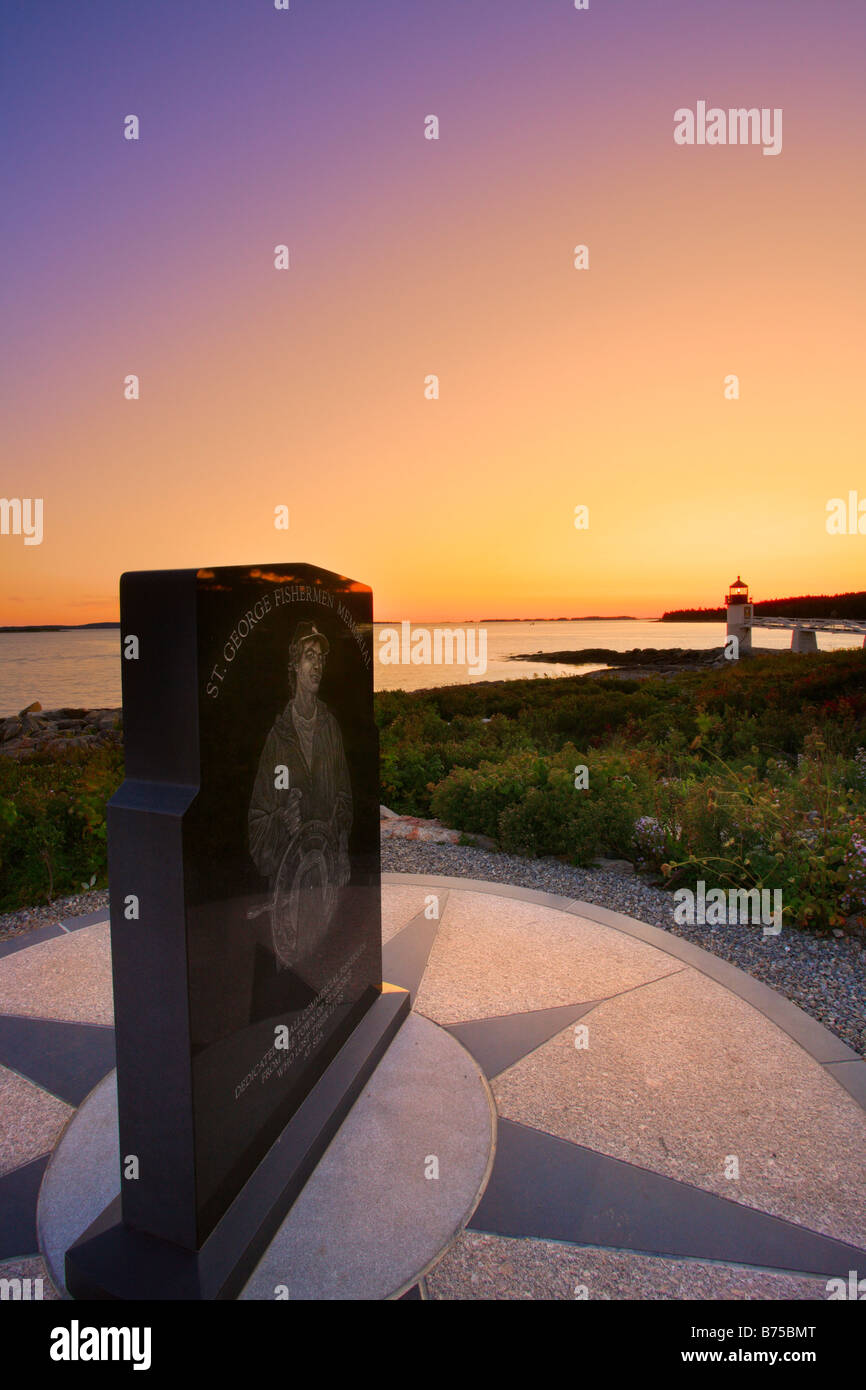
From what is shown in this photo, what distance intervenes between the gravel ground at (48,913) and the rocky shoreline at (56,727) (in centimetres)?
825

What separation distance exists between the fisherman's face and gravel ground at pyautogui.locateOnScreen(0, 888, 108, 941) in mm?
3603

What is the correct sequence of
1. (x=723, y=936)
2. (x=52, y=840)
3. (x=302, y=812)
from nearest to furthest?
(x=302, y=812)
(x=723, y=936)
(x=52, y=840)

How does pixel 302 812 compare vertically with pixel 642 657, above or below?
above

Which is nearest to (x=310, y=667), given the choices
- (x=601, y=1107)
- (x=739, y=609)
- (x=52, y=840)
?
(x=601, y=1107)

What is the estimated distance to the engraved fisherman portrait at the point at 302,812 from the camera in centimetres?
260

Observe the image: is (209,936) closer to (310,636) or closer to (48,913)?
(310,636)

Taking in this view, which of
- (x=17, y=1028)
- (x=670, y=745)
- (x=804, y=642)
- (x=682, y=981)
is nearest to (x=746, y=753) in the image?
(x=670, y=745)

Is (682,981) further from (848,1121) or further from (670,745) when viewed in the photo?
(670,745)

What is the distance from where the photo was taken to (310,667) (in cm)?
296

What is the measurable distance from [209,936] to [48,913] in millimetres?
4218

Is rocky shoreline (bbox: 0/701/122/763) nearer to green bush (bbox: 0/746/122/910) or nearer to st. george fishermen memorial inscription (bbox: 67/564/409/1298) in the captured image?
green bush (bbox: 0/746/122/910)

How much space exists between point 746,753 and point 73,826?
971 cm

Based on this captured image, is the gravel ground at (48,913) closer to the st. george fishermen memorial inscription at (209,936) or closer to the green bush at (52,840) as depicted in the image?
the green bush at (52,840)

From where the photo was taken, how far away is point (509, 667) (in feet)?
107
